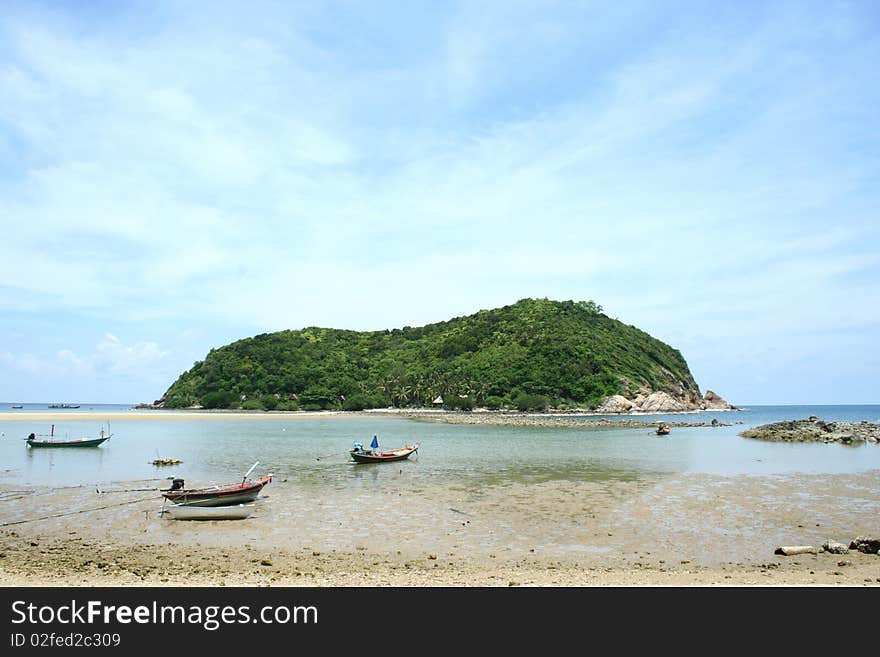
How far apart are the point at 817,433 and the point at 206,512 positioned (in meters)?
53.5

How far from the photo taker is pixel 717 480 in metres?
27.5

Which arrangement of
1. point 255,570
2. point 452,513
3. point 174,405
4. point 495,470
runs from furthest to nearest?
point 174,405 < point 495,470 < point 452,513 < point 255,570

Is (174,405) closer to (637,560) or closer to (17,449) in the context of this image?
(17,449)

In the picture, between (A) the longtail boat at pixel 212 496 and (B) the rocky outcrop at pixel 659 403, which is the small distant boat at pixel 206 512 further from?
(B) the rocky outcrop at pixel 659 403

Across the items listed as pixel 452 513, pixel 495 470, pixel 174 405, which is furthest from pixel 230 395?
pixel 452 513

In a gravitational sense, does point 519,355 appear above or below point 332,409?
above

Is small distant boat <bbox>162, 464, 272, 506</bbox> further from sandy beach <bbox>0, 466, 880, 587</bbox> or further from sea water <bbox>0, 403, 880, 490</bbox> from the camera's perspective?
sea water <bbox>0, 403, 880, 490</bbox>

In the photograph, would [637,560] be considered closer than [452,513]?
Yes

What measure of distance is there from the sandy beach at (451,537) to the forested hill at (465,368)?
99717mm

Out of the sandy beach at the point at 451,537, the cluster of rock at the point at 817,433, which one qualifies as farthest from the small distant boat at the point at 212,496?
the cluster of rock at the point at 817,433

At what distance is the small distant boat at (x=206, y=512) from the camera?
1728cm

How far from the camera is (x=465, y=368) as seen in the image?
444 ft

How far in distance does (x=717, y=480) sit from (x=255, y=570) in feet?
74.6

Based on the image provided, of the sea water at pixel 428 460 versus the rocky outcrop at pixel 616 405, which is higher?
the rocky outcrop at pixel 616 405
